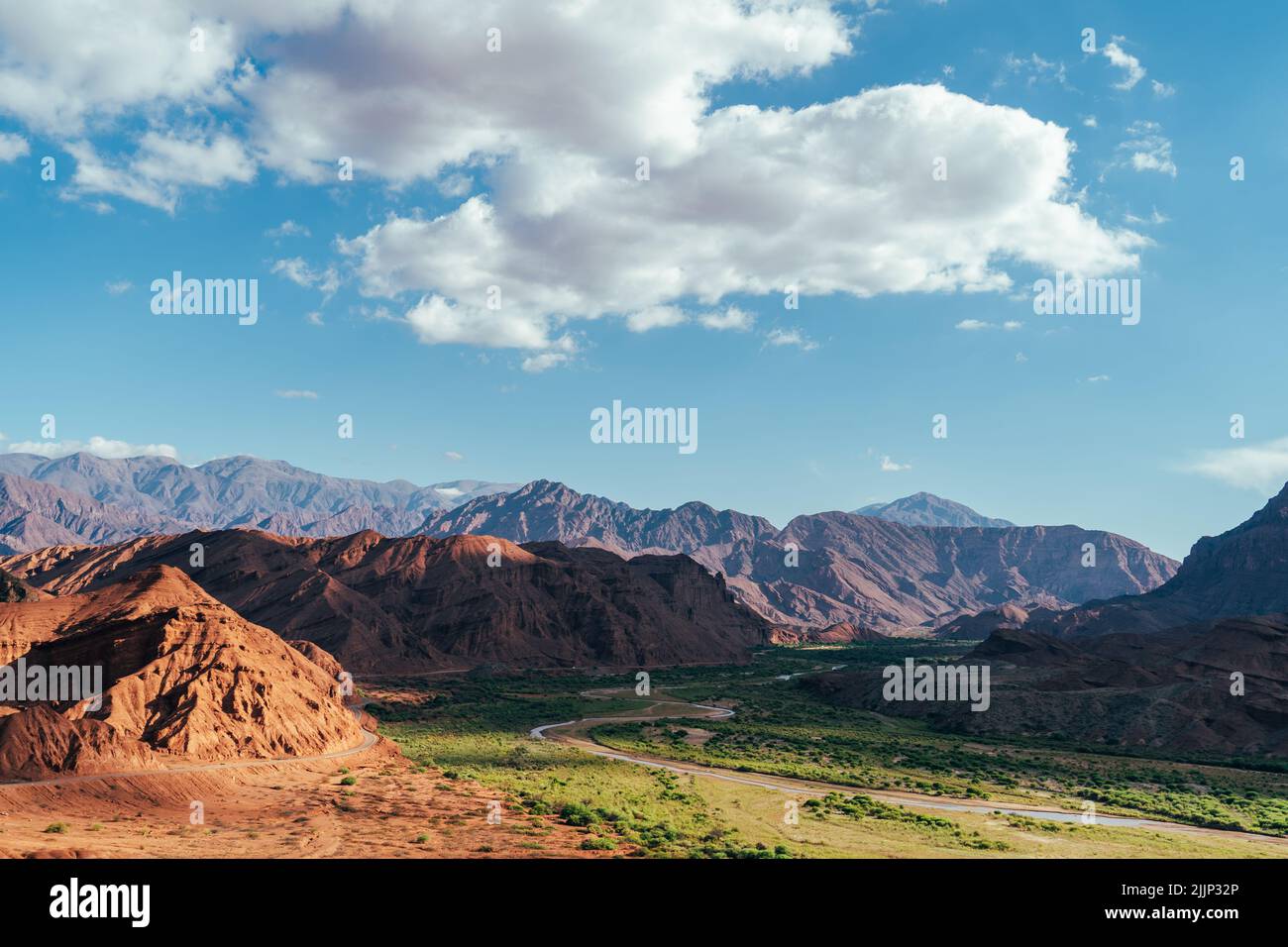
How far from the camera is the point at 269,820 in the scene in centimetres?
3969

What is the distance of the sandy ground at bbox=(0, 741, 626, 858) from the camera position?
33.1 metres

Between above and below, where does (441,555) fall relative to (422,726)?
above

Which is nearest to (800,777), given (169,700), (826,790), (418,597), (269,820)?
(826,790)

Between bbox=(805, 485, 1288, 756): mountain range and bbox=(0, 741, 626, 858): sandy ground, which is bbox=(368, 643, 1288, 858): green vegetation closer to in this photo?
bbox=(0, 741, 626, 858): sandy ground

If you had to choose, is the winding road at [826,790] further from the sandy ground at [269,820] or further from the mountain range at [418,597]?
the mountain range at [418,597]

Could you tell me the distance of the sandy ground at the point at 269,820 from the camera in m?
33.1

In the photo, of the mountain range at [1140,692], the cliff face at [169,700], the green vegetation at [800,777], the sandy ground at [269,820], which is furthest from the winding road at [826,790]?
the mountain range at [1140,692]

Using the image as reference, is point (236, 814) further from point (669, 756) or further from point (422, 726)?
point (422, 726)

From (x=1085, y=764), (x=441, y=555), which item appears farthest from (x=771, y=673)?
(x=1085, y=764)

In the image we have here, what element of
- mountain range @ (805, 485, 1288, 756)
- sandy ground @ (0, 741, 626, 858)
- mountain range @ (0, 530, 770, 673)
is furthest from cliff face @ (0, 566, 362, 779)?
mountain range @ (805, 485, 1288, 756)

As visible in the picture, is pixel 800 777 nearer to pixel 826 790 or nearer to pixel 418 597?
pixel 826 790
